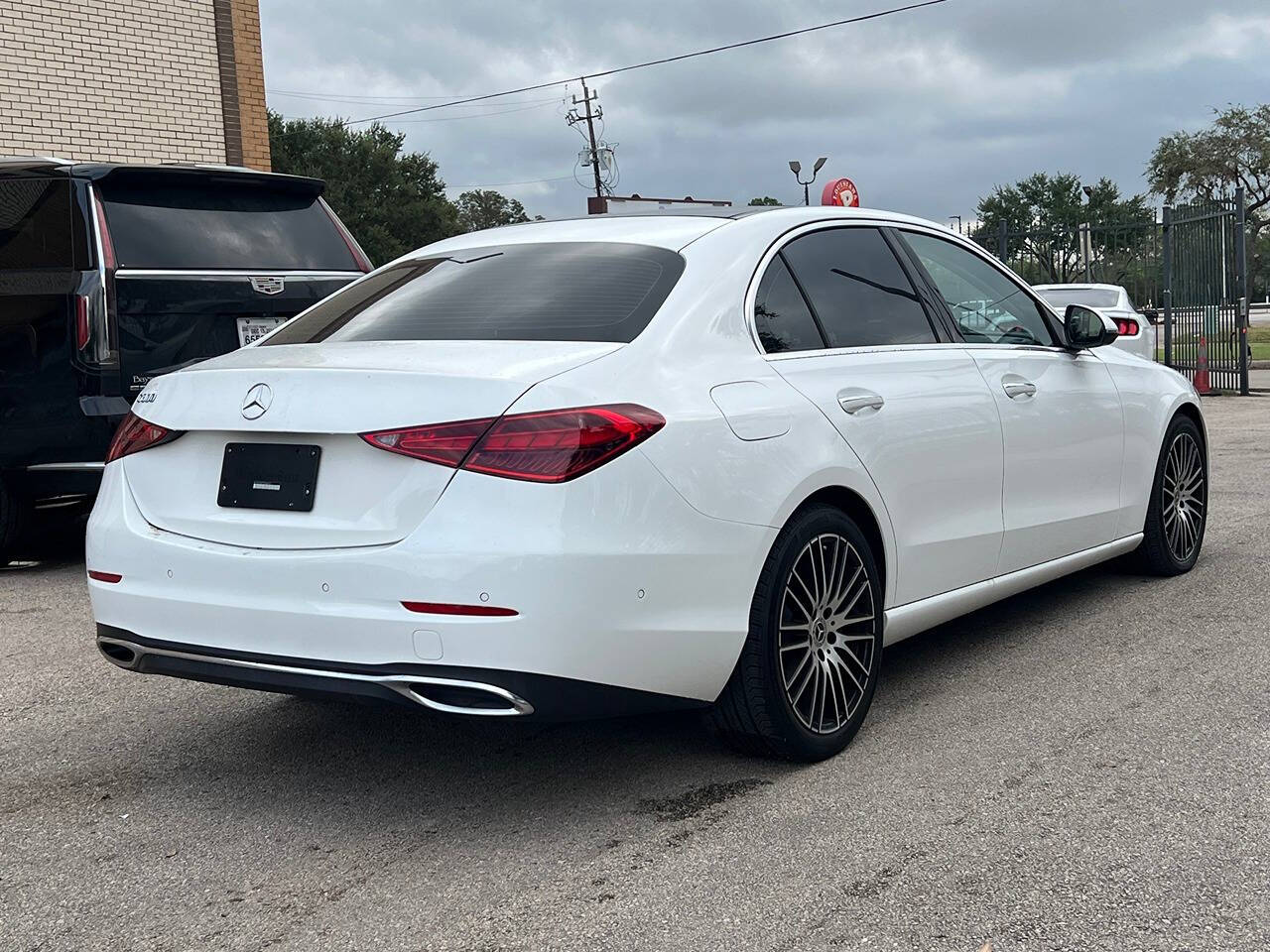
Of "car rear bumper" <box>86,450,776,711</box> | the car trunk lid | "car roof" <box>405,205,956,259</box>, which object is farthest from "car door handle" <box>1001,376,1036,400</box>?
the car trunk lid

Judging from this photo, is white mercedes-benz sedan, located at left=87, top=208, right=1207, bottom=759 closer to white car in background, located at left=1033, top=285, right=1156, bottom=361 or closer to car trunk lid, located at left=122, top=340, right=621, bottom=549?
Answer: car trunk lid, located at left=122, top=340, right=621, bottom=549

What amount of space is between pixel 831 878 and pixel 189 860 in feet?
5.08

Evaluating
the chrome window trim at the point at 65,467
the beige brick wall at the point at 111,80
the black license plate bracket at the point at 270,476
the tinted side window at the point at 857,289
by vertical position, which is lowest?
the chrome window trim at the point at 65,467

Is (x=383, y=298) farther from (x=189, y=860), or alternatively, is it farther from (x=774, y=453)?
(x=189, y=860)

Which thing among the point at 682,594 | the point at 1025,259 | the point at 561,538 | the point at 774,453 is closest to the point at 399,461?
the point at 561,538

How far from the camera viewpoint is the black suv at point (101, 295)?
6.76 m

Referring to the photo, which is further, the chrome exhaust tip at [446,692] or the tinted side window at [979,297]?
the tinted side window at [979,297]

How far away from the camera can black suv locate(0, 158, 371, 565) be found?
22.2ft

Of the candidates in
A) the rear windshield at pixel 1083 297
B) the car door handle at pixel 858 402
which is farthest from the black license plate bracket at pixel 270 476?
the rear windshield at pixel 1083 297

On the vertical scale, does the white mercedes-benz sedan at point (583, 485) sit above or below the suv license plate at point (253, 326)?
below

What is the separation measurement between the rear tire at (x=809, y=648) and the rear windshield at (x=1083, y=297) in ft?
41.5

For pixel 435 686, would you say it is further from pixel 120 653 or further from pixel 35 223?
pixel 35 223

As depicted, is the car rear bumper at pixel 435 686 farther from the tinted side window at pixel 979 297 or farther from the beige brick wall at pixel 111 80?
the beige brick wall at pixel 111 80

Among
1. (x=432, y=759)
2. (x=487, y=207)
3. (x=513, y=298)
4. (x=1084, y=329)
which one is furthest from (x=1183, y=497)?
(x=487, y=207)
